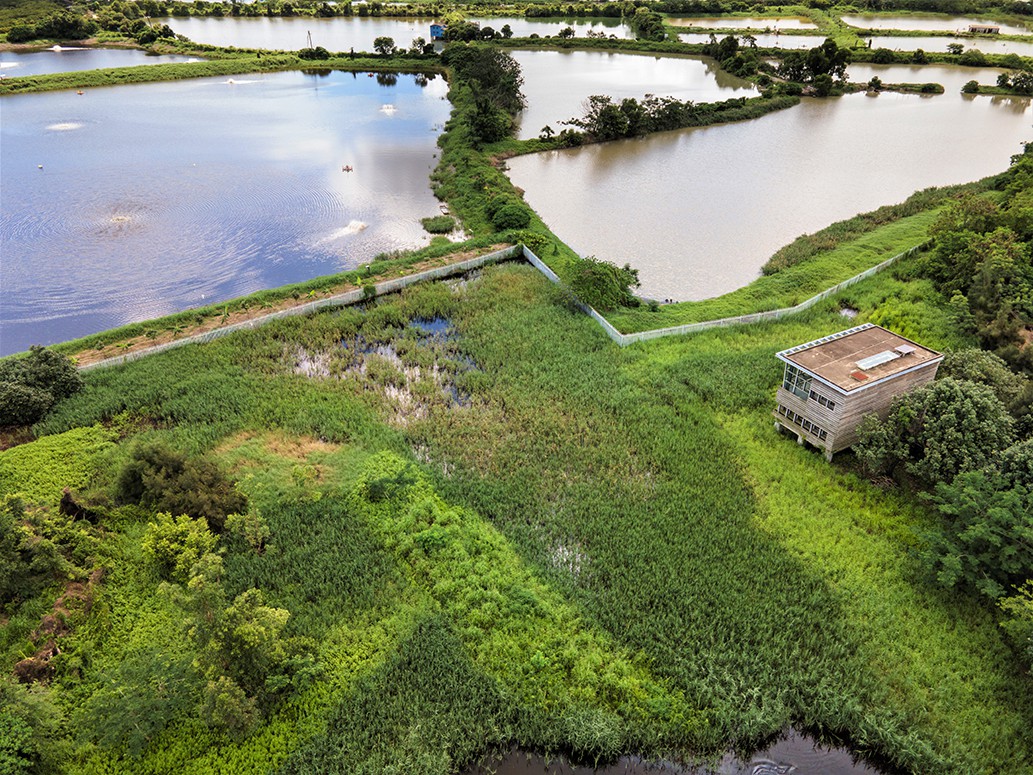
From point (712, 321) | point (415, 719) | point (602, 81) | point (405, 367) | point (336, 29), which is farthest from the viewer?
point (336, 29)

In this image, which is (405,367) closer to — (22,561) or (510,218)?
(510,218)

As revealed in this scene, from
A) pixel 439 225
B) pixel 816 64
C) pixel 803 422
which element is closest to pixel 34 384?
pixel 439 225

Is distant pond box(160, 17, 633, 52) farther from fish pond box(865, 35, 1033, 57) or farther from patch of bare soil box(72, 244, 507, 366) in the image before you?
patch of bare soil box(72, 244, 507, 366)

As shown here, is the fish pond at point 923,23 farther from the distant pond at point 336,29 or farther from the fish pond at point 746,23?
the distant pond at point 336,29

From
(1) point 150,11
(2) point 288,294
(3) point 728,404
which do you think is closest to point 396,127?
(2) point 288,294

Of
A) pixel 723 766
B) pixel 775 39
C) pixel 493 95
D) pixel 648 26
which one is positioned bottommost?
pixel 723 766

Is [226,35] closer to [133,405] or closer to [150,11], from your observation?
[150,11]

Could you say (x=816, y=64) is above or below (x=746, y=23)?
below

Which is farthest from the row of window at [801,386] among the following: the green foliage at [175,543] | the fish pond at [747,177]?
the green foliage at [175,543]
